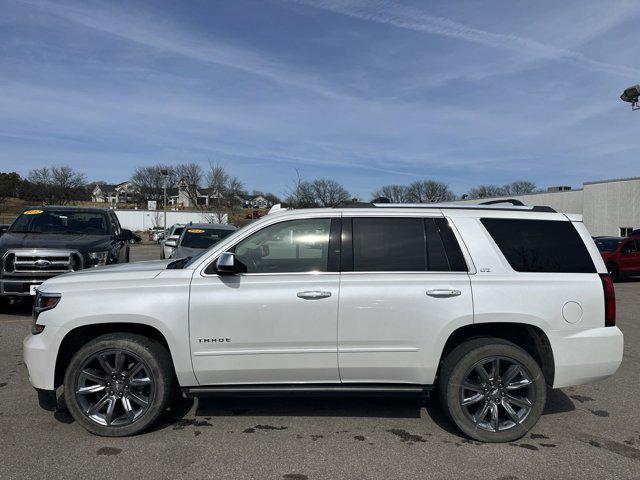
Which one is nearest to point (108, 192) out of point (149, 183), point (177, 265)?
point (149, 183)

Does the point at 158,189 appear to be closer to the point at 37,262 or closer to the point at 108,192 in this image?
the point at 108,192

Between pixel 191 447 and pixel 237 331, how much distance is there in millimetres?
949

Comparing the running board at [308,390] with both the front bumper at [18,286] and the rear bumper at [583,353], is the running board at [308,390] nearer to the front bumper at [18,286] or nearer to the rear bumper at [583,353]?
the rear bumper at [583,353]

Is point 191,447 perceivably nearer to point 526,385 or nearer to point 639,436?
point 526,385

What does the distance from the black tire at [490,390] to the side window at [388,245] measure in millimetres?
821

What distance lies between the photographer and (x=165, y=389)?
389 centimetres

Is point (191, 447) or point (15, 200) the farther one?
point (15, 200)

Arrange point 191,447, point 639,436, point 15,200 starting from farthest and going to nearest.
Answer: point 15,200, point 639,436, point 191,447

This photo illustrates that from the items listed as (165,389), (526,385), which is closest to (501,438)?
(526,385)

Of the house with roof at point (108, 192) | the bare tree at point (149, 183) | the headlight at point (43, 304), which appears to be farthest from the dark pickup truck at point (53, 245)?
the house with roof at point (108, 192)

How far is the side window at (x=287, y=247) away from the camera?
4070mm

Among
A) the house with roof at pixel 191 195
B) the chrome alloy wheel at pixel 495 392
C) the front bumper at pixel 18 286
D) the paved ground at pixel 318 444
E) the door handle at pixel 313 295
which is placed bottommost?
the paved ground at pixel 318 444

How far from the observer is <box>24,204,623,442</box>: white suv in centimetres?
383

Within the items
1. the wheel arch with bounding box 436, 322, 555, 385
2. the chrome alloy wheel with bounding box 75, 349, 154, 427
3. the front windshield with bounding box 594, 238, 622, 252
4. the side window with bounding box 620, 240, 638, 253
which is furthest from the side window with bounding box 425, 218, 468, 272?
the side window with bounding box 620, 240, 638, 253
